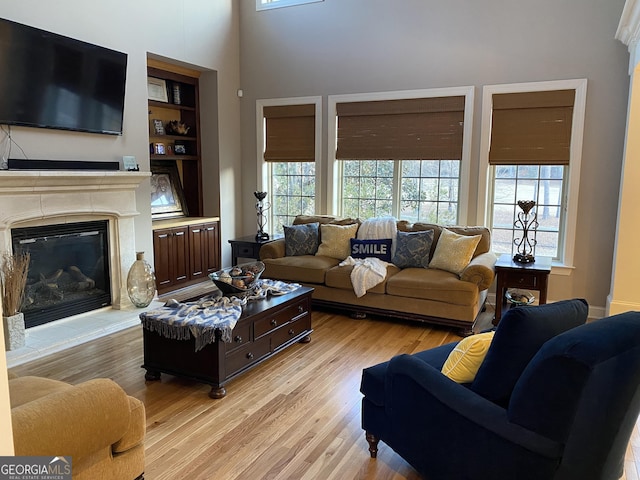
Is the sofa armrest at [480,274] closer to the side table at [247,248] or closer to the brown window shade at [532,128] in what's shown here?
the brown window shade at [532,128]

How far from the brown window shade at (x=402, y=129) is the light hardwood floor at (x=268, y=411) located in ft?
7.19

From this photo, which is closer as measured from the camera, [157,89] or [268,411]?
[268,411]

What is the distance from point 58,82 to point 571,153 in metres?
4.90

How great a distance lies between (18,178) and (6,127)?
475 millimetres

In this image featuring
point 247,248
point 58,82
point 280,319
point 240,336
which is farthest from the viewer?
point 247,248

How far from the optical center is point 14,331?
12.4 feet

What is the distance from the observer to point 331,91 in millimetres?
6043

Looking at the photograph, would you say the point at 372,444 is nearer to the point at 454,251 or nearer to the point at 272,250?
the point at 454,251

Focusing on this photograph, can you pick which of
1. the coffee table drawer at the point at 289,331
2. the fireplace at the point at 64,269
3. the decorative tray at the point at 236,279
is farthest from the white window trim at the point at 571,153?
the fireplace at the point at 64,269

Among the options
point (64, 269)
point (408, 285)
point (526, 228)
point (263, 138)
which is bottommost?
point (408, 285)

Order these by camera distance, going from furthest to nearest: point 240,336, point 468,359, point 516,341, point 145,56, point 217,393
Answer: point 145,56 < point 240,336 < point 217,393 < point 468,359 < point 516,341

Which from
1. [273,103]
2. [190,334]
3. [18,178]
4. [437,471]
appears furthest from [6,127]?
[437,471]

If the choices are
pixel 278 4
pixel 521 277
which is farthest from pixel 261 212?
pixel 521 277

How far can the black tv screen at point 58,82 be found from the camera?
3.91 m
